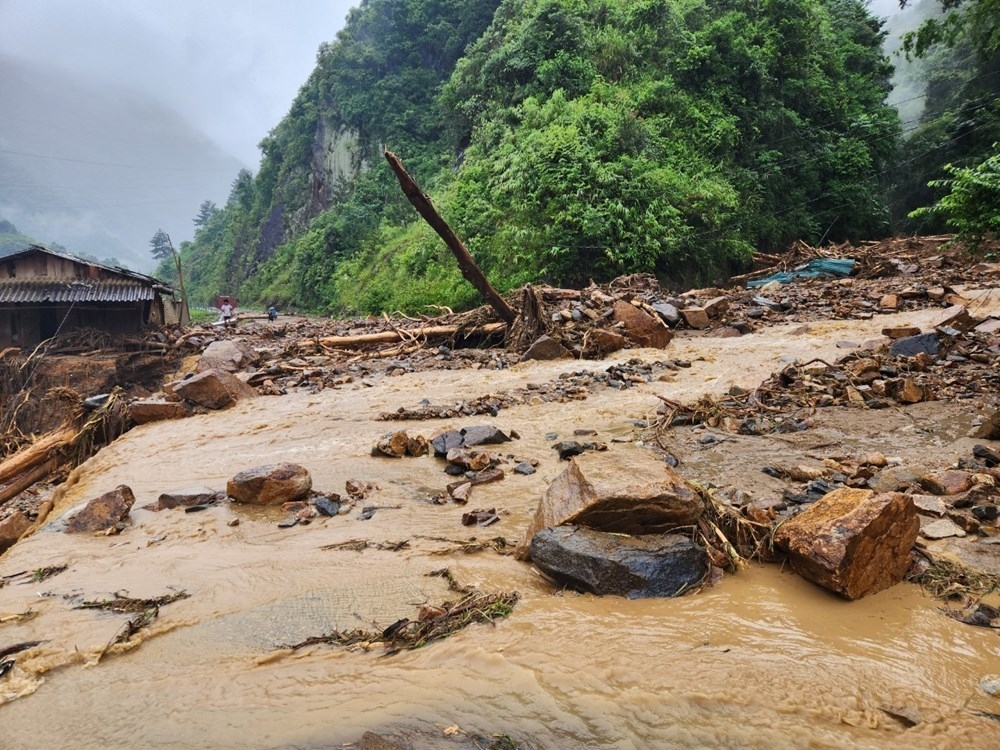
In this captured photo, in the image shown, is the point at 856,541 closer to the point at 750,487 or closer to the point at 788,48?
the point at 750,487

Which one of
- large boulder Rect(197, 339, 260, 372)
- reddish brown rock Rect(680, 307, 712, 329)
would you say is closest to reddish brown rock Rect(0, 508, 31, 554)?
large boulder Rect(197, 339, 260, 372)

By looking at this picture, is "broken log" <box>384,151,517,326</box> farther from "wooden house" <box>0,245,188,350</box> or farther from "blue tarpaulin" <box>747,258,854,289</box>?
"wooden house" <box>0,245,188,350</box>

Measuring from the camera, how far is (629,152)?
19.5 meters

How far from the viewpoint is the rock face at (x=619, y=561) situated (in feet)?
9.18

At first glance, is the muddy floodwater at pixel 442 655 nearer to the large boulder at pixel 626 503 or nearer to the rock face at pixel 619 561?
the rock face at pixel 619 561

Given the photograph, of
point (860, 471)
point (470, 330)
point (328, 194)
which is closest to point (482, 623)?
point (860, 471)

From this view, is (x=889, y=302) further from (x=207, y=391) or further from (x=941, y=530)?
(x=207, y=391)

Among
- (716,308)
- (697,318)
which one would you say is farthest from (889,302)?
→ (697,318)

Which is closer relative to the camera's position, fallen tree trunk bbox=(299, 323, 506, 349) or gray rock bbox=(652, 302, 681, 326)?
gray rock bbox=(652, 302, 681, 326)

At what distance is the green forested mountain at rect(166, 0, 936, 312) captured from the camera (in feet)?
58.9

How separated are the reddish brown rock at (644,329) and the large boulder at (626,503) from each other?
7.70 meters

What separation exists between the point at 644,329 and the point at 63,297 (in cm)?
1871


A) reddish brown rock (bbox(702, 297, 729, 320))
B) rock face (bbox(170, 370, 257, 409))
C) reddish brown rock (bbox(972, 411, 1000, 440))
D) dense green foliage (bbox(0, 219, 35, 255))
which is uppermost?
dense green foliage (bbox(0, 219, 35, 255))

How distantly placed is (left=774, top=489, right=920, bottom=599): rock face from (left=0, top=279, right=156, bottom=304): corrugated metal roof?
71.1 ft
